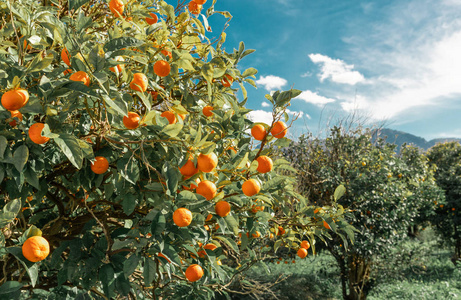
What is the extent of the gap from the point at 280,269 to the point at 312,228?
24.6 ft

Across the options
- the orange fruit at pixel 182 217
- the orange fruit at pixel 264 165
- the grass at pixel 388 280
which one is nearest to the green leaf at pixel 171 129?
the orange fruit at pixel 182 217

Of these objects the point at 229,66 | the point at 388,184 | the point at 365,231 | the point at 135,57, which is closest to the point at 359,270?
the point at 365,231

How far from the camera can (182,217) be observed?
108 centimetres

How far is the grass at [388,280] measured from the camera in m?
6.69

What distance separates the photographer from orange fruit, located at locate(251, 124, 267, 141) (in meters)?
1.37

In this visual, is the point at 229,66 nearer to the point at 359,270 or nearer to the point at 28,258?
the point at 28,258

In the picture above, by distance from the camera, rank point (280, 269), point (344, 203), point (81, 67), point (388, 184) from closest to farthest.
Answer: point (81, 67) < point (388, 184) < point (344, 203) < point (280, 269)

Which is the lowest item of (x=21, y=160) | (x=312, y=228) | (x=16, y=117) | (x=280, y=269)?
(x=280, y=269)

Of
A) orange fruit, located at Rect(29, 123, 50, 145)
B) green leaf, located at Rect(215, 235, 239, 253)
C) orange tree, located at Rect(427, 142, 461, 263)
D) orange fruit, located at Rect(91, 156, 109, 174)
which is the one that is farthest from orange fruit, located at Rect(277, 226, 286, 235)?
orange tree, located at Rect(427, 142, 461, 263)

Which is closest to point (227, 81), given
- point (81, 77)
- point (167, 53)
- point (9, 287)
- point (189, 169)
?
point (167, 53)

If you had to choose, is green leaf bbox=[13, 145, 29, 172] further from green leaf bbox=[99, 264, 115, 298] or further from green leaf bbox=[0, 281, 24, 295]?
green leaf bbox=[99, 264, 115, 298]

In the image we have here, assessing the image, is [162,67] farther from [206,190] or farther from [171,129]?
[206,190]

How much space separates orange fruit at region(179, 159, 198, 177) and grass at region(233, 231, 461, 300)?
17.5ft

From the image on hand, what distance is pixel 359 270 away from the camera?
6348 mm
